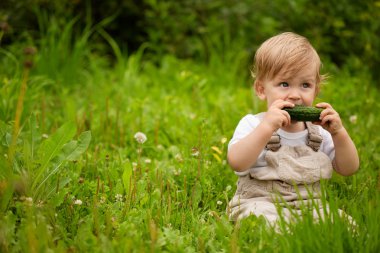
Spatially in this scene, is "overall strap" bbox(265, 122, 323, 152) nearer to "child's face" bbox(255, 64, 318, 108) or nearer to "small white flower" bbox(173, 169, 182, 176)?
"child's face" bbox(255, 64, 318, 108)

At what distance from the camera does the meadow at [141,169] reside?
2086 millimetres

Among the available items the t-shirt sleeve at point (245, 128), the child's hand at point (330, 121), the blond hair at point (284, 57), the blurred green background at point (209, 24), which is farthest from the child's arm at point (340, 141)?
the blurred green background at point (209, 24)

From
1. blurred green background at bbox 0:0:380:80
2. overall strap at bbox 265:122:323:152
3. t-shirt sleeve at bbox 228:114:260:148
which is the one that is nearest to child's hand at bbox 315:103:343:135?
overall strap at bbox 265:122:323:152

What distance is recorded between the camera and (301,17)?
6.00 m

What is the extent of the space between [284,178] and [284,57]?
2.04 ft

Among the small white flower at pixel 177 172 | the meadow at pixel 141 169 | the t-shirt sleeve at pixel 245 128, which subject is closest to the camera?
the meadow at pixel 141 169

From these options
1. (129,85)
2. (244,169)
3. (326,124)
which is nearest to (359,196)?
(326,124)

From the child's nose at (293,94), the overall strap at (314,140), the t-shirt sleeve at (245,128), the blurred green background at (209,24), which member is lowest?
the blurred green background at (209,24)

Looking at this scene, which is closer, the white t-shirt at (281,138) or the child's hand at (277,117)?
the child's hand at (277,117)

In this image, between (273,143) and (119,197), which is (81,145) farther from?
(273,143)

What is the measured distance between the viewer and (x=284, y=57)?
2594 mm

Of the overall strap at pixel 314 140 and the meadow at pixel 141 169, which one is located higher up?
the overall strap at pixel 314 140

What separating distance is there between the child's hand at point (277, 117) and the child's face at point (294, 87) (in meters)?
0.10

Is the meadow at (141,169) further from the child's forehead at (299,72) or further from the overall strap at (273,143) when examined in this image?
the child's forehead at (299,72)
